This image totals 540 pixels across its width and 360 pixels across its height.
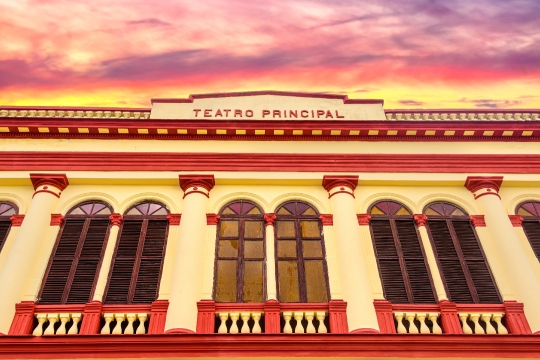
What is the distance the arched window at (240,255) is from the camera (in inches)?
407

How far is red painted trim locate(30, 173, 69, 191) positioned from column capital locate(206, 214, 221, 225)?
337 cm

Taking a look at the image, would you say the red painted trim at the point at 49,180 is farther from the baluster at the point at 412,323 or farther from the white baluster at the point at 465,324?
the white baluster at the point at 465,324

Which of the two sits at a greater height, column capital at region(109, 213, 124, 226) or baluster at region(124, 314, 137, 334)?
column capital at region(109, 213, 124, 226)

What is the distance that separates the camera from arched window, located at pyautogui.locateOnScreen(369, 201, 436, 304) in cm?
1042

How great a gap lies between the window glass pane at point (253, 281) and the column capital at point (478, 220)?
4.71 meters

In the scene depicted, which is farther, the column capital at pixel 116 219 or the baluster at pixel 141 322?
the column capital at pixel 116 219

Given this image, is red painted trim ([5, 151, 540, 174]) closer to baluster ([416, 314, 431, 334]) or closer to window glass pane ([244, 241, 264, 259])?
window glass pane ([244, 241, 264, 259])

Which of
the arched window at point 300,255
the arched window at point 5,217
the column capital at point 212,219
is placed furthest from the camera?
the column capital at point 212,219

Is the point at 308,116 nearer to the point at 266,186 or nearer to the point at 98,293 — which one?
the point at 266,186

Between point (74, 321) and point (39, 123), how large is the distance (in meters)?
5.32

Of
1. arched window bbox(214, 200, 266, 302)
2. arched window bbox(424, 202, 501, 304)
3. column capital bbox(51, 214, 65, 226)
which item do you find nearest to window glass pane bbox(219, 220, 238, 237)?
arched window bbox(214, 200, 266, 302)

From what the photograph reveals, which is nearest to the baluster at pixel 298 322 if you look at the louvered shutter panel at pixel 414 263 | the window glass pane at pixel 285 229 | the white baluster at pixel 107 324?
the window glass pane at pixel 285 229

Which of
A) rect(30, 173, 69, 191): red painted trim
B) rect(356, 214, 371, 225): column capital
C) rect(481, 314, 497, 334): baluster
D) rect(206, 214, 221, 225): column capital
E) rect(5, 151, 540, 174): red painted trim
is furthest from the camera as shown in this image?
rect(5, 151, 540, 174): red painted trim

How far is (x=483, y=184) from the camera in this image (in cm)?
1226
